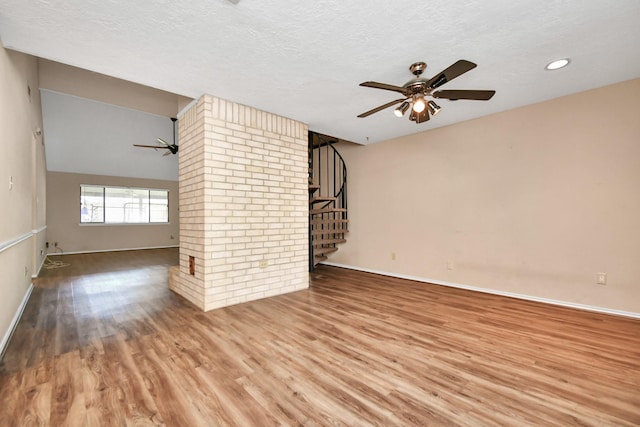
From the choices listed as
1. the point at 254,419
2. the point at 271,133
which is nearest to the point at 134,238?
the point at 271,133

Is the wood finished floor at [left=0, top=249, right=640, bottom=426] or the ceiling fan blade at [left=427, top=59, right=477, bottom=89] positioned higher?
the ceiling fan blade at [left=427, top=59, right=477, bottom=89]

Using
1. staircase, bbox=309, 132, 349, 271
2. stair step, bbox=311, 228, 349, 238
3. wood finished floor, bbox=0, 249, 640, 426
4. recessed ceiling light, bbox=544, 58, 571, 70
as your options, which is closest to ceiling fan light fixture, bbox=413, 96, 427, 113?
recessed ceiling light, bbox=544, 58, 571, 70

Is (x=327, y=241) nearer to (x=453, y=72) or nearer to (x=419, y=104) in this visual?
(x=419, y=104)

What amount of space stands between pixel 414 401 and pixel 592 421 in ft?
3.02

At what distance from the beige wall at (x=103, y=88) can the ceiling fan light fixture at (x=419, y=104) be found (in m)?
2.80

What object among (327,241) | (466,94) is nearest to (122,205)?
(327,241)

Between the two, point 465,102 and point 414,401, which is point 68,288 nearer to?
point 414,401

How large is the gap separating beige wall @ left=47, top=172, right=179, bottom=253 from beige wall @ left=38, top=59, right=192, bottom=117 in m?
5.30

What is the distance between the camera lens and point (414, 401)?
5.42 ft

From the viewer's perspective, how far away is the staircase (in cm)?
548

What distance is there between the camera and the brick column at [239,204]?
3.29 m

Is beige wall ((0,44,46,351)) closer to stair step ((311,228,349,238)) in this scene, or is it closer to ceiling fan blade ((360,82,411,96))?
ceiling fan blade ((360,82,411,96))

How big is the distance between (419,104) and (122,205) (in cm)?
986

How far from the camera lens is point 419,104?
2.62m
